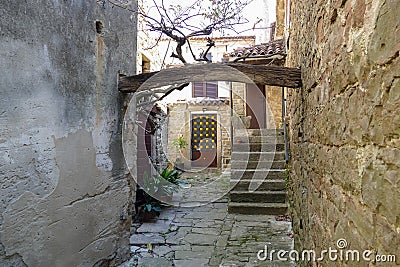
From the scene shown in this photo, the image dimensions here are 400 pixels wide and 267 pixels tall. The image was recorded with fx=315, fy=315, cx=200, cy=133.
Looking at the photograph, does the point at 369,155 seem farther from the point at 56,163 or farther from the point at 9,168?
the point at 56,163

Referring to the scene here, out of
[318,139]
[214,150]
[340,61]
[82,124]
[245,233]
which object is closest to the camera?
[340,61]

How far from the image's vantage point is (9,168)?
187 centimetres

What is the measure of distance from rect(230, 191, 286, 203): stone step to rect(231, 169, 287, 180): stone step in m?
0.37

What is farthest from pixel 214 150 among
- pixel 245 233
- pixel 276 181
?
pixel 245 233

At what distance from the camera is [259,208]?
5.22m

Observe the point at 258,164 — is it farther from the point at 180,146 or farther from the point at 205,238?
the point at 180,146

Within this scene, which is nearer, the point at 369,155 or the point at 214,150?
the point at 369,155

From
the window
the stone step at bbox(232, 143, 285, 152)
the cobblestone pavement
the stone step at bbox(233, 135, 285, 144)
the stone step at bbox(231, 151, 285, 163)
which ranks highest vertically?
the window

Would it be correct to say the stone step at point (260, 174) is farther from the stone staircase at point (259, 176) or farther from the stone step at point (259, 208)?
the stone step at point (259, 208)

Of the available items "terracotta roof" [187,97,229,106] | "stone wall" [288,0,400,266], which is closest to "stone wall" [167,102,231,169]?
"terracotta roof" [187,97,229,106]

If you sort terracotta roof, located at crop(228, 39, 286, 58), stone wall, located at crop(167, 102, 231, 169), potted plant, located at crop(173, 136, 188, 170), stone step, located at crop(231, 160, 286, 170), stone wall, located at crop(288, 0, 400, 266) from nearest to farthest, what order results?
stone wall, located at crop(288, 0, 400, 266) → stone step, located at crop(231, 160, 286, 170) → terracotta roof, located at crop(228, 39, 286, 58) → potted plant, located at crop(173, 136, 188, 170) → stone wall, located at crop(167, 102, 231, 169)

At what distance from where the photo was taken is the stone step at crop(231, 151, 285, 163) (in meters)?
6.14

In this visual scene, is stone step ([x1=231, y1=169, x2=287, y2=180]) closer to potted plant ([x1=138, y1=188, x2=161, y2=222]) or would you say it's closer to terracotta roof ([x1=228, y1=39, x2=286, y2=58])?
potted plant ([x1=138, y1=188, x2=161, y2=222])

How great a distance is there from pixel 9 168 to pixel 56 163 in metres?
0.43
